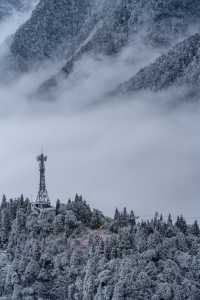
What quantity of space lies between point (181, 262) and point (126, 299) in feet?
46.4

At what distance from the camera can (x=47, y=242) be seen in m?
177

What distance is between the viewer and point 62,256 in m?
169

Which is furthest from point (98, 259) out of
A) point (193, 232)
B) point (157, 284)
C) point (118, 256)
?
point (193, 232)

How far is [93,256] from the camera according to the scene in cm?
16350

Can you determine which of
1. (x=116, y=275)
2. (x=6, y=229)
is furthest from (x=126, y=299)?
(x=6, y=229)

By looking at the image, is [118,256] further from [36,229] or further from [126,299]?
[36,229]

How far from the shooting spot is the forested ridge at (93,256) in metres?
154

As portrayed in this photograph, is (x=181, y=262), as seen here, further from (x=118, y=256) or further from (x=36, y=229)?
(x=36, y=229)

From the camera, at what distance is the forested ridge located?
154 m

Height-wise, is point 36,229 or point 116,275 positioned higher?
point 36,229

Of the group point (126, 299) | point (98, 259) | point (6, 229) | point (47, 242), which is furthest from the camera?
point (6, 229)

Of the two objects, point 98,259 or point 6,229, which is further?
point 6,229

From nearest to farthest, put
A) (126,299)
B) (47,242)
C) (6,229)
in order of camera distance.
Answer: (126,299), (47,242), (6,229)

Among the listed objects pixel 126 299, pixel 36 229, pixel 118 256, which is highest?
pixel 36 229
